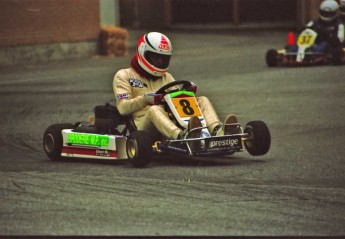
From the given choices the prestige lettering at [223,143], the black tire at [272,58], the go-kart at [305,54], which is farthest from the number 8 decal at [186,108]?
the black tire at [272,58]

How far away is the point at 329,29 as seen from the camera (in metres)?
18.9

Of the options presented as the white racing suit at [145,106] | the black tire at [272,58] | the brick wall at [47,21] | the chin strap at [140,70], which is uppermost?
the chin strap at [140,70]

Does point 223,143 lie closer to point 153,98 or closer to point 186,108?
point 186,108

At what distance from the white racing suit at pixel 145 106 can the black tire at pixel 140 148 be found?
0.25m

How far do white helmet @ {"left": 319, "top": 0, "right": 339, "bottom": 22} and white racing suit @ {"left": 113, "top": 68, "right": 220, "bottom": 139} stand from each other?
32.0ft

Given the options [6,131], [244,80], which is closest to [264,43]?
[244,80]

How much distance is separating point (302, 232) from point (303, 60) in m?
13.3

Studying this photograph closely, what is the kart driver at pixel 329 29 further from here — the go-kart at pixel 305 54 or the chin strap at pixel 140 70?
the chin strap at pixel 140 70

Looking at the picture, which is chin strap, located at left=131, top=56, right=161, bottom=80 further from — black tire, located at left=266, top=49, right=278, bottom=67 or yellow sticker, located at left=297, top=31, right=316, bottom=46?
black tire, located at left=266, top=49, right=278, bottom=67

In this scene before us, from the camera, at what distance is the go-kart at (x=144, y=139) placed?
868cm

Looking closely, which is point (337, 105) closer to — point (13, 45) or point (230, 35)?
point (13, 45)

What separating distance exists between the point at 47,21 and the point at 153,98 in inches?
539

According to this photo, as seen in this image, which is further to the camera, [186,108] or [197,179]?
[186,108]

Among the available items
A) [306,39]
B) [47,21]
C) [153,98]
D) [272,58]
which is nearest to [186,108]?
[153,98]
